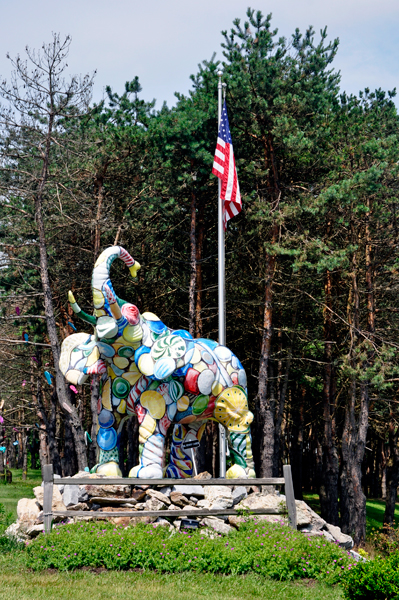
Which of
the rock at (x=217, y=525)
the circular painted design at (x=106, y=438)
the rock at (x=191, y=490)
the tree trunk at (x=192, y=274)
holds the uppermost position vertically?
the tree trunk at (x=192, y=274)

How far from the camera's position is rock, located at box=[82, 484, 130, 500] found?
37.8 ft

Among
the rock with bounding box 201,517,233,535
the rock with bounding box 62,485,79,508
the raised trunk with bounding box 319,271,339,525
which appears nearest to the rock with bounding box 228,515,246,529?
the rock with bounding box 201,517,233,535

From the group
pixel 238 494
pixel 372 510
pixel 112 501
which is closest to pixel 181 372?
pixel 238 494

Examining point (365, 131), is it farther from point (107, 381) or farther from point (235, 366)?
point (107, 381)

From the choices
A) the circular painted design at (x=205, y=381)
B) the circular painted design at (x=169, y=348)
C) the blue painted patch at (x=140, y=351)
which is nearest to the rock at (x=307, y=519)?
the circular painted design at (x=205, y=381)

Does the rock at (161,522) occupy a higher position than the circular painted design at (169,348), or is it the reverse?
the circular painted design at (169,348)

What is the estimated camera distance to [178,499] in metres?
11.6

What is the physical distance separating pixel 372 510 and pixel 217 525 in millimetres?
23906

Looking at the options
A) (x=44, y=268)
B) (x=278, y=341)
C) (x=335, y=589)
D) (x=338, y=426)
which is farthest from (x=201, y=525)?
(x=338, y=426)

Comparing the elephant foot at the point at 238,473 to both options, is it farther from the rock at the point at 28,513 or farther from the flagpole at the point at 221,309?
the rock at the point at 28,513

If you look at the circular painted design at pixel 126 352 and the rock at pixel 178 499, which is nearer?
the rock at pixel 178 499

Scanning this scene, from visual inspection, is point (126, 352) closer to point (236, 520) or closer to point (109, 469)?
point (109, 469)

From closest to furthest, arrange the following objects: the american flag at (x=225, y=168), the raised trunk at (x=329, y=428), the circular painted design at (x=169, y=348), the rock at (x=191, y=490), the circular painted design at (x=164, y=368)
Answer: the rock at (x=191, y=490), the circular painted design at (x=164, y=368), the circular painted design at (x=169, y=348), the american flag at (x=225, y=168), the raised trunk at (x=329, y=428)

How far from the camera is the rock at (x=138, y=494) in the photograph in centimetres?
1155
